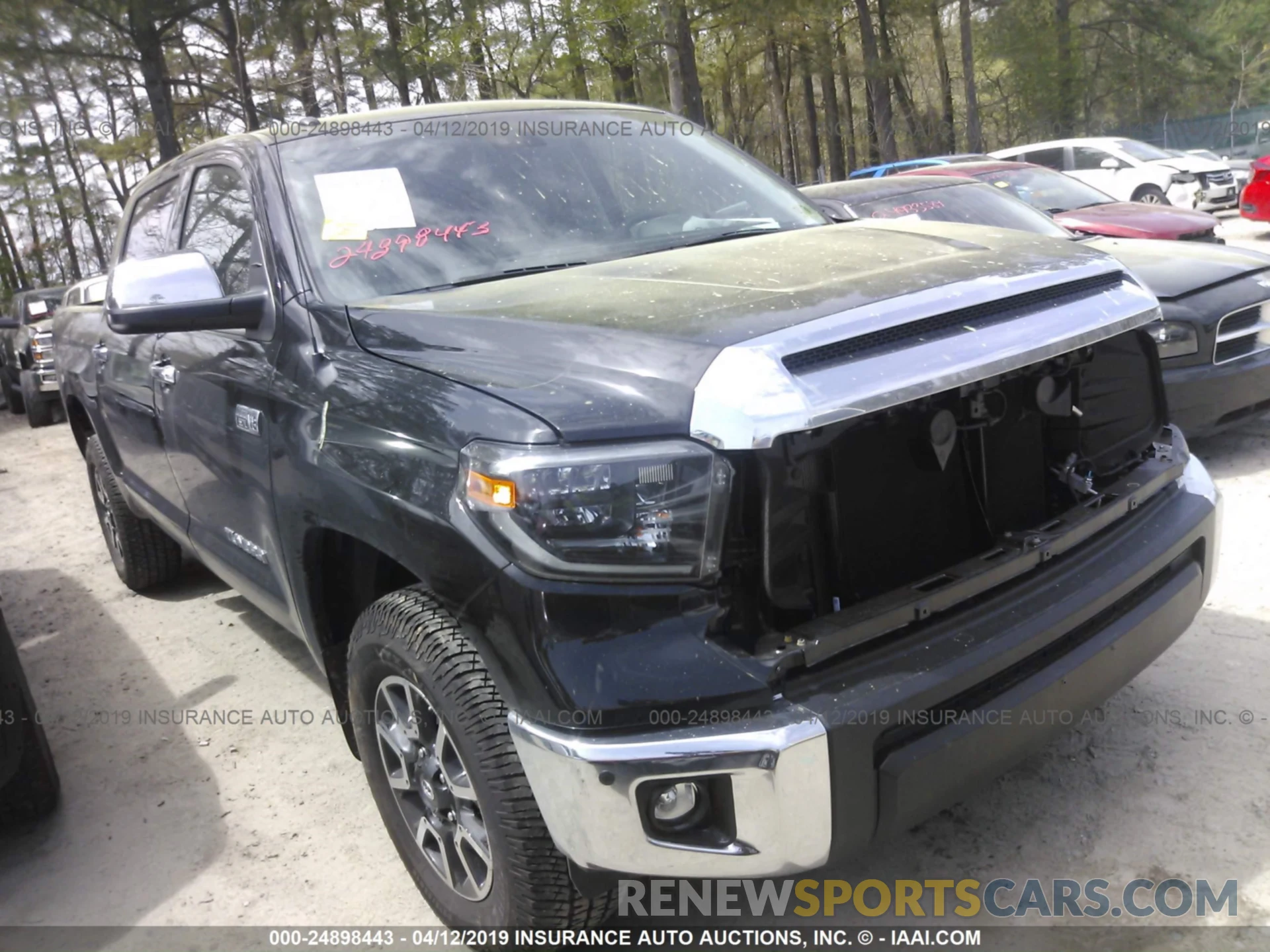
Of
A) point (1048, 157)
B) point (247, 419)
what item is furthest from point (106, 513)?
point (1048, 157)

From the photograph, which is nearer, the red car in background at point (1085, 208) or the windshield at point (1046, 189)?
the red car in background at point (1085, 208)

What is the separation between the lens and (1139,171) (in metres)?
17.1

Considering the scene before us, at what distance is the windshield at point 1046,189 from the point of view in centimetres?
879

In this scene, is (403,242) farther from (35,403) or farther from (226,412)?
(35,403)

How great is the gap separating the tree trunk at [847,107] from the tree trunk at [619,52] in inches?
470

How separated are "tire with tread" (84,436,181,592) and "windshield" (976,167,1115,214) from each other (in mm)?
6704

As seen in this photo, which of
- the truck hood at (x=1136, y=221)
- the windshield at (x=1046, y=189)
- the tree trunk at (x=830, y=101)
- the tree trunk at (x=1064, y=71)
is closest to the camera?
the truck hood at (x=1136, y=221)

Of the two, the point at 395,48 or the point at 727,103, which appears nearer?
the point at 395,48

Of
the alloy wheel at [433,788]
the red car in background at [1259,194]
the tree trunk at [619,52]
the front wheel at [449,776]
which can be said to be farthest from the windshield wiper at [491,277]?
the tree trunk at [619,52]

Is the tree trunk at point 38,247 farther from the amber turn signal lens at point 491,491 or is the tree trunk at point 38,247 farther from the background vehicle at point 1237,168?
the amber turn signal lens at point 491,491

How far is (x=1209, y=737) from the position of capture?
10.2ft

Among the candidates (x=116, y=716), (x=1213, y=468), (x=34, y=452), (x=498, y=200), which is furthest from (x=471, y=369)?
(x=34, y=452)

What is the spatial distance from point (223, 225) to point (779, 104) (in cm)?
3306

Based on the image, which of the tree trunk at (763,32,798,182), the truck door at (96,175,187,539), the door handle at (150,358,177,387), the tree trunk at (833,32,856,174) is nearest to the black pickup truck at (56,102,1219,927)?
the door handle at (150,358,177,387)
